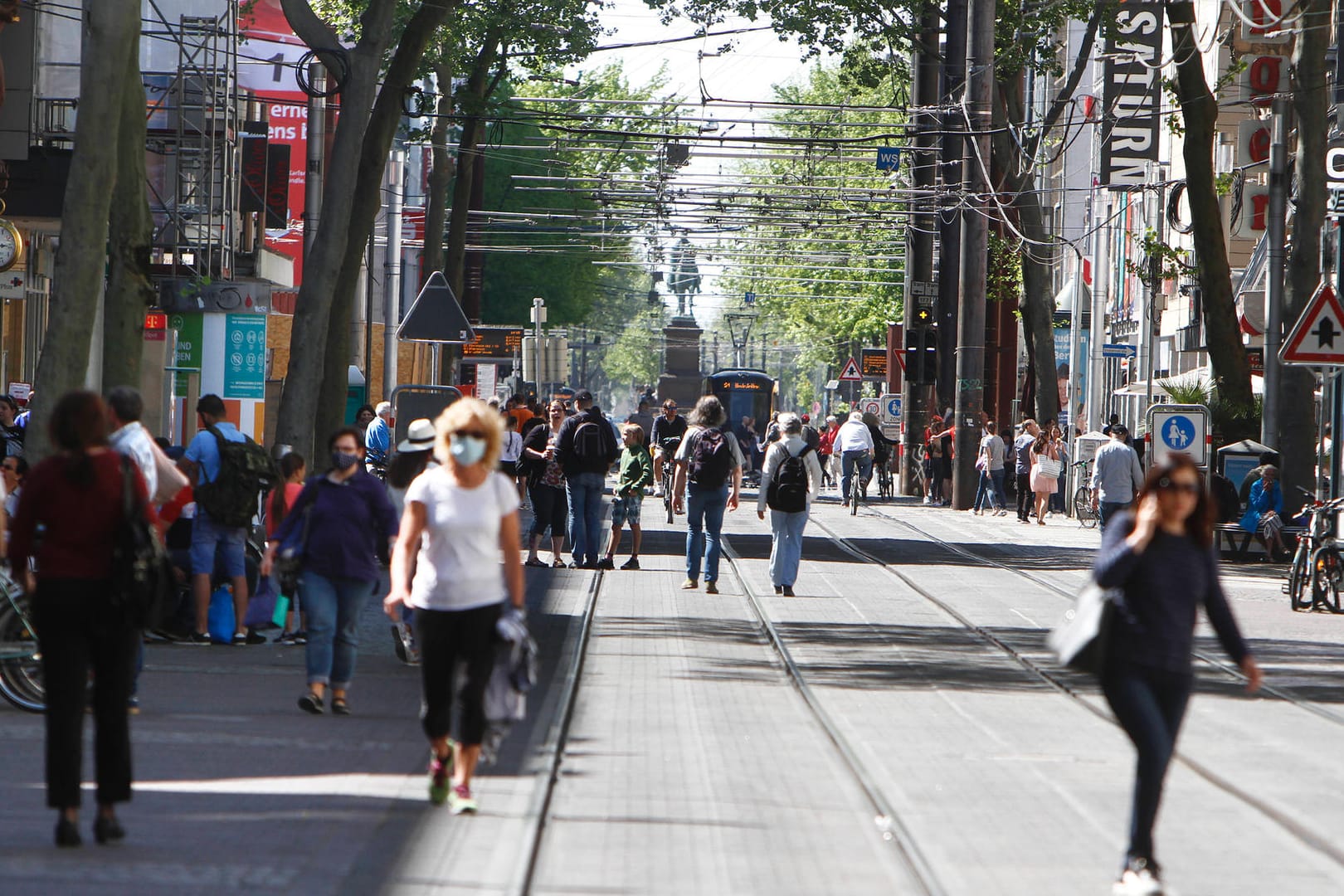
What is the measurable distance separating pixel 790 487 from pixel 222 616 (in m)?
5.69

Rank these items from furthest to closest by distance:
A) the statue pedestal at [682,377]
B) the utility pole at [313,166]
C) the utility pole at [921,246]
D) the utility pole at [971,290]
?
the statue pedestal at [682,377], the utility pole at [921,246], the utility pole at [971,290], the utility pole at [313,166]

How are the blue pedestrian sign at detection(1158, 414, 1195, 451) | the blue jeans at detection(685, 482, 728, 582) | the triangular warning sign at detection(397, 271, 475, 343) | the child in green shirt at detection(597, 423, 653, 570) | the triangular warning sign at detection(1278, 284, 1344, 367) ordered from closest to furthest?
the blue jeans at detection(685, 482, 728, 582) < the triangular warning sign at detection(1278, 284, 1344, 367) < the child in green shirt at detection(597, 423, 653, 570) < the triangular warning sign at detection(397, 271, 475, 343) < the blue pedestrian sign at detection(1158, 414, 1195, 451)

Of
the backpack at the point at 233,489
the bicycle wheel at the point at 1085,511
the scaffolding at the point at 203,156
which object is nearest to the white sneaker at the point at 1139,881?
the backpack at the point at 233,489

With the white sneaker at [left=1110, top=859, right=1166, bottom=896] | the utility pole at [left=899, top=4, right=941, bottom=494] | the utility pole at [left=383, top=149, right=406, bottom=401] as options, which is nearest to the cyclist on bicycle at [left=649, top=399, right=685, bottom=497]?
the utility pole at [left=383, top=149, right=406, bottom=401]

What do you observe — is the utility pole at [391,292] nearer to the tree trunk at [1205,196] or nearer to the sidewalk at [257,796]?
the tree trunk at [1205,196]

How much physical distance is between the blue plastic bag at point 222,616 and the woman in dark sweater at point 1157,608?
8.27m

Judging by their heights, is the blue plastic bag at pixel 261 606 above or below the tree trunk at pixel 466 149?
below

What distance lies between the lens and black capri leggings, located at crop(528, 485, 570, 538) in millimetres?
20578

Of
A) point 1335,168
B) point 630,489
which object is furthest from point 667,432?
point 1335,168

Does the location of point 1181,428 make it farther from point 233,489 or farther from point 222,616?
point 233,489

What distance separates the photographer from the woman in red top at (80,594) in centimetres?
700

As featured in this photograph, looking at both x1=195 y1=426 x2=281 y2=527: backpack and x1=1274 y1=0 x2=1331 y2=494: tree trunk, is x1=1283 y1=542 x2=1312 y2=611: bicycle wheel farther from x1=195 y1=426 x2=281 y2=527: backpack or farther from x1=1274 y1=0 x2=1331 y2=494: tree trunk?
x1=195 y1=426 x2=281 y2=527: backpack

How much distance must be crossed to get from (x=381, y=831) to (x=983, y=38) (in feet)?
90.1

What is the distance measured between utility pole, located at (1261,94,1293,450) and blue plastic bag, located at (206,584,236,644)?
605 inches
